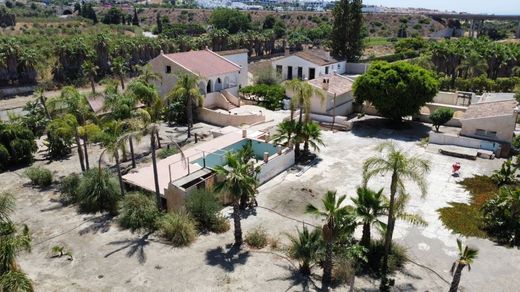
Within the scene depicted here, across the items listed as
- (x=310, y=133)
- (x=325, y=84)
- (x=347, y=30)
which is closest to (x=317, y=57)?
(x=347, y=30)

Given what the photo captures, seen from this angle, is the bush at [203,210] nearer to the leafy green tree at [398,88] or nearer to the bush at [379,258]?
the bush at [379,258]

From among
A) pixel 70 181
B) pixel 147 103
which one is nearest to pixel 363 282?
pixel 70 181

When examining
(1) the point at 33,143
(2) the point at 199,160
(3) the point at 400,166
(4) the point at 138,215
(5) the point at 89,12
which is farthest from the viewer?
(5) the point at 89,12

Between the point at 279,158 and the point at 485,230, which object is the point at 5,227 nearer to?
the point at 279,158

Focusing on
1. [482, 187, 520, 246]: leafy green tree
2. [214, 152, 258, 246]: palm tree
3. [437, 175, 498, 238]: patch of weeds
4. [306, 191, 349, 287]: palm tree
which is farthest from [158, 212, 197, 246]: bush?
[482, 187, 520, 246]: leafy green tree

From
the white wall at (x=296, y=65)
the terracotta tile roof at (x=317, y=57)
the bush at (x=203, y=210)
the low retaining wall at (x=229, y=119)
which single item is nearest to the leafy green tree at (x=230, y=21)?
the terracotta tile roof at (x=317, y=57)

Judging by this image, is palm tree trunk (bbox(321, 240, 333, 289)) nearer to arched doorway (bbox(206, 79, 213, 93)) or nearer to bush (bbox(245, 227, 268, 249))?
bush (bbox(245, 227, 268, 249))
